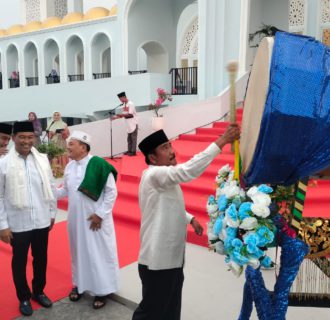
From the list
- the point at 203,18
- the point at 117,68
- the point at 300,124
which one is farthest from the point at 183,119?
the point at 300,124

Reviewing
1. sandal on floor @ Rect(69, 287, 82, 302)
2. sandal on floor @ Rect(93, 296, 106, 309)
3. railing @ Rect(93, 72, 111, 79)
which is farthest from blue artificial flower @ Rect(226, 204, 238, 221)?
railing @ Rect(93, 72, 111, 79)

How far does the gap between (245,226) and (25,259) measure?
2.25m

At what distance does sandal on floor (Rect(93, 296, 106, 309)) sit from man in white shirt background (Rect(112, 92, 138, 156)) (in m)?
5.70

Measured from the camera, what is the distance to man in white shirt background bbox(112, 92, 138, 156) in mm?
8836

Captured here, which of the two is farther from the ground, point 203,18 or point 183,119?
point 203,18

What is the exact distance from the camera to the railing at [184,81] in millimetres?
11945

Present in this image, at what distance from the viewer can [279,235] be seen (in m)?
2.22

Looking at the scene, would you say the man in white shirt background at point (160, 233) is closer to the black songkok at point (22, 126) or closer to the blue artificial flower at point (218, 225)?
the blue artificial flower at point (218, 225)

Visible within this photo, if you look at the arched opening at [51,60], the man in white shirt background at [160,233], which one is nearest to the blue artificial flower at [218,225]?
the man in white shirt background at [160,233]

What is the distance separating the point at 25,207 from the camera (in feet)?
11.1

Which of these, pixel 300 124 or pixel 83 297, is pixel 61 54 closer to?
pixel 83 297

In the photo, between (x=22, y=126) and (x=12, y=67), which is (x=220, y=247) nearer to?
(x=22, y=126)

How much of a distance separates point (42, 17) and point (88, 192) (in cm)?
1940

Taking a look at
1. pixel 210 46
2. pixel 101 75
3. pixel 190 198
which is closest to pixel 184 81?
pixel 210 46
